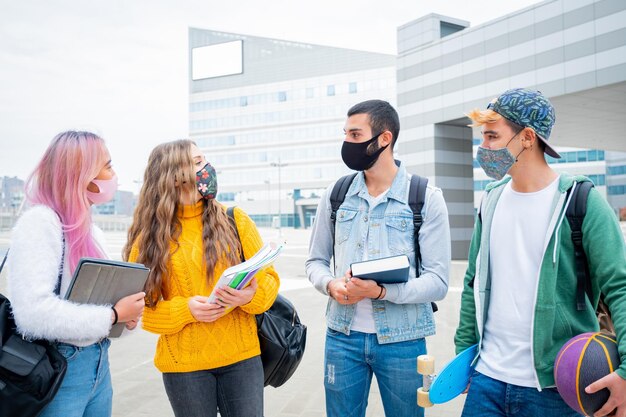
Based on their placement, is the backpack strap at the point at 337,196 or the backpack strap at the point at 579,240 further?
the backpack strap at the point at 337,196

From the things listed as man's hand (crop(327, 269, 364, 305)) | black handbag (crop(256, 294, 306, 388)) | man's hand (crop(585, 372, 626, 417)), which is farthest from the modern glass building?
man's hand (crop(585, 372, 626, 417))

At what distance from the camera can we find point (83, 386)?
2.32 metres

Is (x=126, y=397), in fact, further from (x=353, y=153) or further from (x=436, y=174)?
(x=436, y=174)

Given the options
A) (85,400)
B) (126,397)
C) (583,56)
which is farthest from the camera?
(583,56)

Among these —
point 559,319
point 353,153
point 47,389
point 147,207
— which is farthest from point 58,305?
→ point 559,319

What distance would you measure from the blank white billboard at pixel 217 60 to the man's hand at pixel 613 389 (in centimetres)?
8386

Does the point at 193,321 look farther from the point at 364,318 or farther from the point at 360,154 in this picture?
the point at 360,154

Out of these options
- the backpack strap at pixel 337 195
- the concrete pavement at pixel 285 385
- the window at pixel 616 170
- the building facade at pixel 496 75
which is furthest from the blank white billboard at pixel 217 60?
the backpack strap at pixel 337 195

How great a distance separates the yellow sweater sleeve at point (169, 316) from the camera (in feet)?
8.34

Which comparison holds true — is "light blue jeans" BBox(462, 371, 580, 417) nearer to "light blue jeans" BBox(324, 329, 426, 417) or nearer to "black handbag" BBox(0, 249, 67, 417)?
"light blue jeans" BBox(324, 329, 426, 417)

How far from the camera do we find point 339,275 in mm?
2941

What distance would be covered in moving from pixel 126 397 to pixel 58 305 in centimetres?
349

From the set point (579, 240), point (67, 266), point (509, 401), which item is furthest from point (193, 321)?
point (579, 240)

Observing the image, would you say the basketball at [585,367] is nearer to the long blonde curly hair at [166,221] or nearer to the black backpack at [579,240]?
the black backpack at [579,240]
